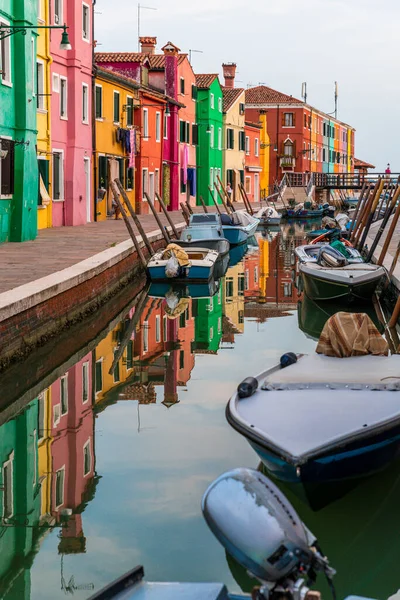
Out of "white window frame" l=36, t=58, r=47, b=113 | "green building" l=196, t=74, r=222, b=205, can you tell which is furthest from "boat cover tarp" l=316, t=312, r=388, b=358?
"green building" l=196, t=74, r=222, b=205

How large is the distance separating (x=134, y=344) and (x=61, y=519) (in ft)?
22.9

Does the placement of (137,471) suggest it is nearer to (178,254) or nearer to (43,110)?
(178,254)

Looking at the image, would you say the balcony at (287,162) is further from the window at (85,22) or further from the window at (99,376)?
the window at (99,376)

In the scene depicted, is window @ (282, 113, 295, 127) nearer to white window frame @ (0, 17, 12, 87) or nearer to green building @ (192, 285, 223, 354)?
white window frame @ (0, 17, 12, 87)

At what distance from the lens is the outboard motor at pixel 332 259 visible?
682 inches

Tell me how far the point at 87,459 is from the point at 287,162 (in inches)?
2550

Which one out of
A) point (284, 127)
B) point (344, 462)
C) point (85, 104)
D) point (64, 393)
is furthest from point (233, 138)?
point (344, 462)

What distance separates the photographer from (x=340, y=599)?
17.7 ft

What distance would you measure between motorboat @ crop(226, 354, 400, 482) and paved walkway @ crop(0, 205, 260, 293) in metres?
5.87

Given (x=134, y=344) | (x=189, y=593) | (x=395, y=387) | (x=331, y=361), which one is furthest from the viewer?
(x=134, y=344)

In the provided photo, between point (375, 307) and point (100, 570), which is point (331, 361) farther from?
point (375, 307)

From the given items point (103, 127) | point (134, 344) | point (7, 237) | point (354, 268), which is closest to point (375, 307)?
point (354, 268)

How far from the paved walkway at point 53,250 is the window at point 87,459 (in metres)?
4.30

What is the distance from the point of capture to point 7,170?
789 inches
